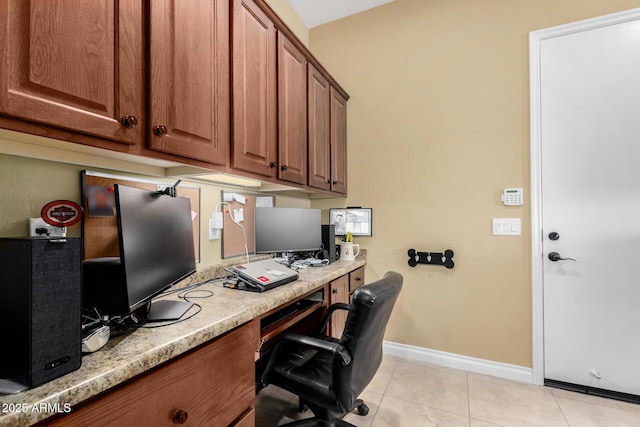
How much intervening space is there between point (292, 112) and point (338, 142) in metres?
0.76

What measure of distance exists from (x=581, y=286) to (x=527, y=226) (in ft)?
1.65

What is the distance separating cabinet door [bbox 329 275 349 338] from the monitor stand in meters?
0.96

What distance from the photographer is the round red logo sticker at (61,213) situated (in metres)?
1.00

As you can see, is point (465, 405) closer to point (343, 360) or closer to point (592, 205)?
point (343, 360)

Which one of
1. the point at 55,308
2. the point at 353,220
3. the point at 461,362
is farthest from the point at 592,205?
the point at 55,308

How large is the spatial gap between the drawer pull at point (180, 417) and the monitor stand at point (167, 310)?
0.27 m

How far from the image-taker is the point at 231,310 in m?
1.04

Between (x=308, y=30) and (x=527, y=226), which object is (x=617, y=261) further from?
(x=308, y=30)

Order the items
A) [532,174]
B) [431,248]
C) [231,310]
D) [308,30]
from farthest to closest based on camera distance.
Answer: [308,30] → [431,248] → [532,174] → [231,310]

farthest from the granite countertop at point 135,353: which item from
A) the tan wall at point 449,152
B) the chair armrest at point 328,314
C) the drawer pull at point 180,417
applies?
the tan wall at point 449,152

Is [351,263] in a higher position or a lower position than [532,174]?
lower

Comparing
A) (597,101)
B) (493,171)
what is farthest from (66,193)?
(597,101)

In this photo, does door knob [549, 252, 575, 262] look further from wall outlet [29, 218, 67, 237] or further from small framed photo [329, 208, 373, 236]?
wall outlet [29, 218, 67, 237]

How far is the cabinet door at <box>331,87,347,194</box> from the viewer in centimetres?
242
